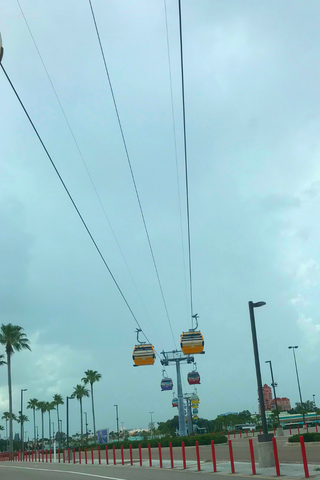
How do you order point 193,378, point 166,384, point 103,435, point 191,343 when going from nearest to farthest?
point 191,343 → point 103,435 → point 193,378 → point 166,384

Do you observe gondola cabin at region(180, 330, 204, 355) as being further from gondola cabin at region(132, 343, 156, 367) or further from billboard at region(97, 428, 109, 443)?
billboard at region(97, 428, 109, 443)

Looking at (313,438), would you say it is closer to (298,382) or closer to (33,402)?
(298,382)

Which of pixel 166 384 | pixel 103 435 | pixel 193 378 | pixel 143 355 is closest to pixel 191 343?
pixel 143 355

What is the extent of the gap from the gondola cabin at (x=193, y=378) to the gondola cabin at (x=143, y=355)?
16.5m

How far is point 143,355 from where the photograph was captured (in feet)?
162

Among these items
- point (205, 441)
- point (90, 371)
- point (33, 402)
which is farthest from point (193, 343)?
point (33, 402)

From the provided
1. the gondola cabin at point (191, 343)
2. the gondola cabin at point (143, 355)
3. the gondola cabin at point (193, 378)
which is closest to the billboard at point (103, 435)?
the gondola cabin at point (143, 355)

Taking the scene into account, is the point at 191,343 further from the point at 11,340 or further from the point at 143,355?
the point at 11,340

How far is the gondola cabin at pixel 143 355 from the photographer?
49109 millimetres

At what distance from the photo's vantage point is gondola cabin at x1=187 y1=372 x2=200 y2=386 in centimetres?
6419

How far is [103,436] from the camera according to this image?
2016 inches

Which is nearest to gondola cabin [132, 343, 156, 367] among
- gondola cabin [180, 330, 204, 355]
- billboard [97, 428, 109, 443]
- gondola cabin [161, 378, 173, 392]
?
gondola cabin [180, 330, 204, 355]

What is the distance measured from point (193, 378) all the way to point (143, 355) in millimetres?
17761

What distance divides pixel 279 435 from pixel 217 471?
92.0 feet
